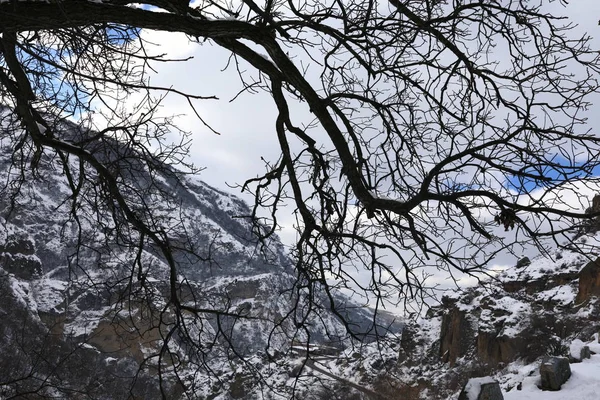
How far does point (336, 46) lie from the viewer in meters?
3.36

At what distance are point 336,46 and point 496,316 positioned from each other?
34966mm

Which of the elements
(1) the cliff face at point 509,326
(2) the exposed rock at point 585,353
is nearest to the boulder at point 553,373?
(2) the exposed rock at point 585,353

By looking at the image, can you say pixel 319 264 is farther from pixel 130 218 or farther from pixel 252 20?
pixel 252 20

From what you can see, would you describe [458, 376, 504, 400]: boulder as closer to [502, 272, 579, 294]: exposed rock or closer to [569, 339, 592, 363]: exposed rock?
[569, 339, 592, 363]: exposed rock

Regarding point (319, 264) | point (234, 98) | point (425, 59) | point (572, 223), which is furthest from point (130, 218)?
point (572, 223)

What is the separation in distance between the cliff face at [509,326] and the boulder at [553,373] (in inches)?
692

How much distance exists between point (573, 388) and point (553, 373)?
0.44 m

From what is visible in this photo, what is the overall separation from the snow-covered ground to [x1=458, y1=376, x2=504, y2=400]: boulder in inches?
75.5

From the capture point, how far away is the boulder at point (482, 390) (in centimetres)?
777

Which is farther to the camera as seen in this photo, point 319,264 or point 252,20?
point 319,264

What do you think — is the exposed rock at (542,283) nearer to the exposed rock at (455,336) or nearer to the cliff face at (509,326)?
the cliff face at (509,326)

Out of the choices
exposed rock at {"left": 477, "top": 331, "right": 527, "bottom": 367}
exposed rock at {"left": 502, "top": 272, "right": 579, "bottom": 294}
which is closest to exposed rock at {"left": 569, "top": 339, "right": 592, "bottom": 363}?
exposed rock at {"left": 477, "top": 331, "right": 527, "bottom": 367}

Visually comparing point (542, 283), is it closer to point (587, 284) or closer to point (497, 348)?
point (587, 284)

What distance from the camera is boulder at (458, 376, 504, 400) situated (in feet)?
25.5
